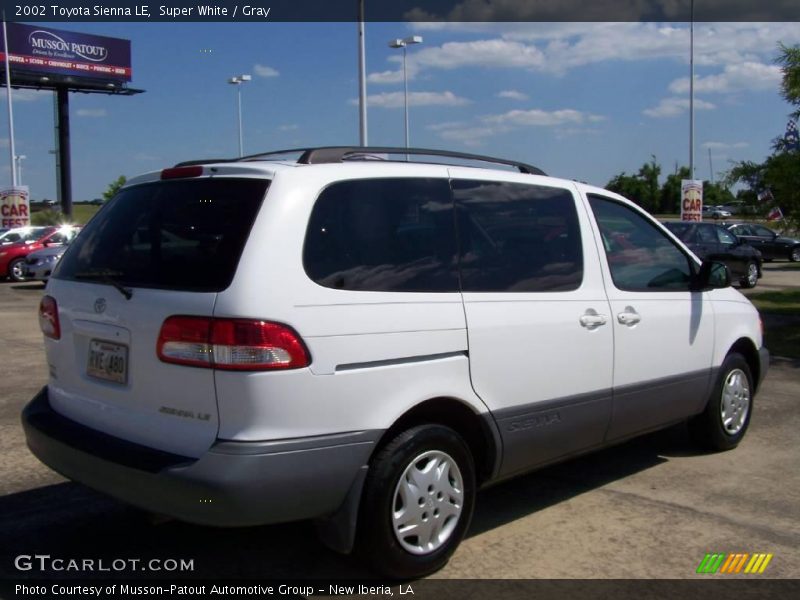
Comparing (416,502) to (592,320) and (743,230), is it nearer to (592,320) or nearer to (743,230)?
(592,320)

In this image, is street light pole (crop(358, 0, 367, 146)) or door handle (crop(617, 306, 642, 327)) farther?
street light pole (crop(358, 0, 367, 146))

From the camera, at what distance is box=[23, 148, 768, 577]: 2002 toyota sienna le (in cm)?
327

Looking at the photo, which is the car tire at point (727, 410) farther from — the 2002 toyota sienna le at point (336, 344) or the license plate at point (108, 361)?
the license plate at point (108, 361)

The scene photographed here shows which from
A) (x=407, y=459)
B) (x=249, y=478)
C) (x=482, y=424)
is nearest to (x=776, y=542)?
(x=482, y=424)

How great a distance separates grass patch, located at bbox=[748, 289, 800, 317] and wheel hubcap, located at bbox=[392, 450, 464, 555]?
40.1 feet

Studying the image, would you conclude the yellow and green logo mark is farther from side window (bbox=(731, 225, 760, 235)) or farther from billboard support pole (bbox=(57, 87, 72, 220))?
billboard support pole (bbox=(57, 87, 72, 220))

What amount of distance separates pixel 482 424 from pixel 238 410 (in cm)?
131

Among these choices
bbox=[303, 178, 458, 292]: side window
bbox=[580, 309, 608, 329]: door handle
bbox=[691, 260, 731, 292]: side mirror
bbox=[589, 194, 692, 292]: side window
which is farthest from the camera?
bbox=[691, 260, 731, 292]: side mirror

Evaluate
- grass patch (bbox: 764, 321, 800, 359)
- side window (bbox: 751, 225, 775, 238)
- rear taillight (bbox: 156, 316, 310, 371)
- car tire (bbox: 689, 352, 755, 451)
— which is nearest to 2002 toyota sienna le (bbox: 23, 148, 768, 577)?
rear taillight (bbox: 156, 316, 310, 371)

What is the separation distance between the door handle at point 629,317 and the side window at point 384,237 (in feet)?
4.26

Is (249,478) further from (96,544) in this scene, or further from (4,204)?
(4,204)

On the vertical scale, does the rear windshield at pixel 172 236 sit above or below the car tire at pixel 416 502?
above

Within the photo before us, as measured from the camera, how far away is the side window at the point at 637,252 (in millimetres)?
4922

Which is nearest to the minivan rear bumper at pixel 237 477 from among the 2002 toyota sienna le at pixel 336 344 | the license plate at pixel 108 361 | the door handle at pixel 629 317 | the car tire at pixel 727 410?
the 2002 toyota sienna le at pixel 336 344
